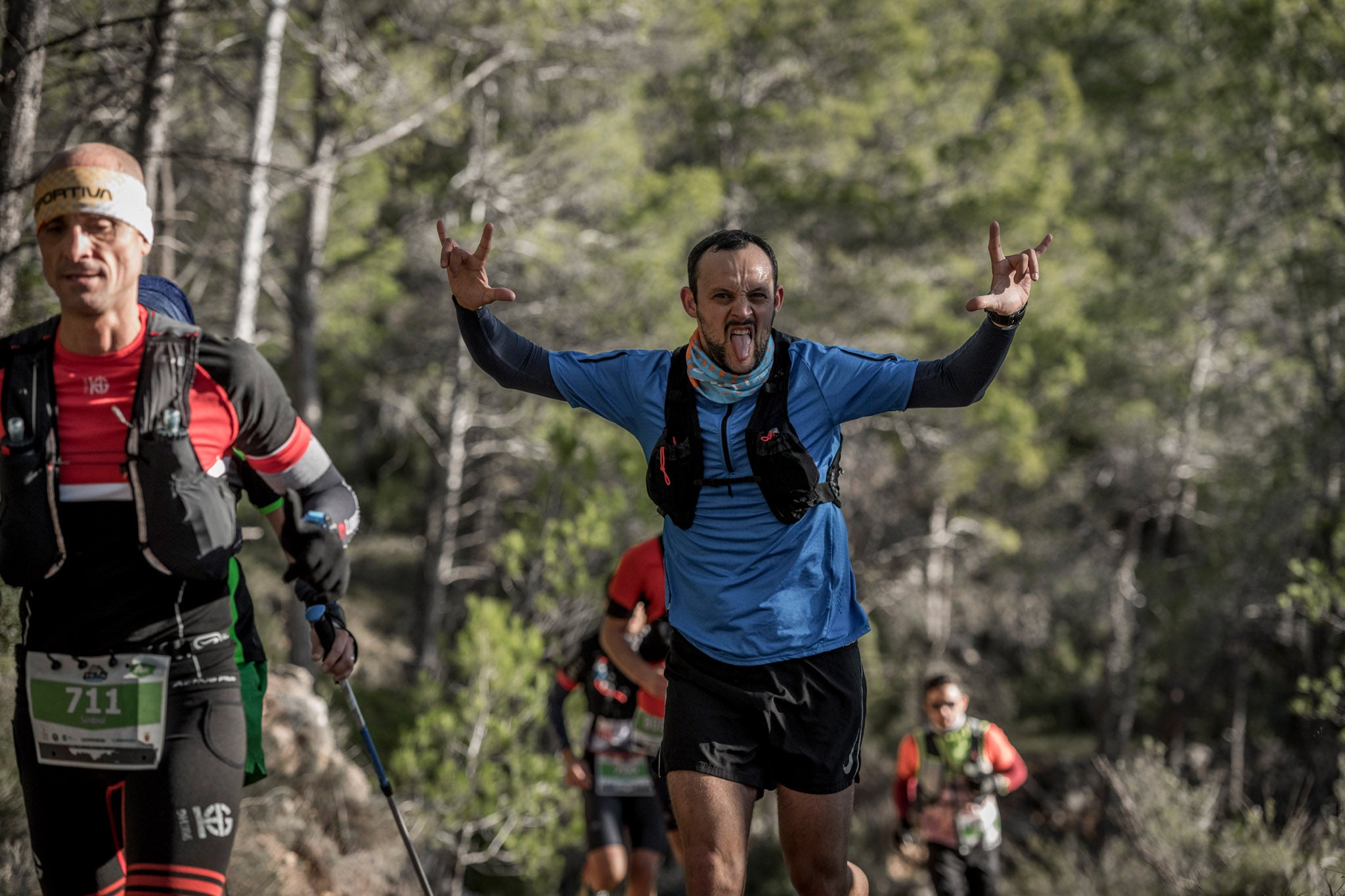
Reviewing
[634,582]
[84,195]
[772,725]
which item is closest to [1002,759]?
[634,582]

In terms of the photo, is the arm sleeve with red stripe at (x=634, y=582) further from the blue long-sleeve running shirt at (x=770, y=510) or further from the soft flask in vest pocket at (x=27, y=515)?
the soft flask in vest pocket at (x=27, y=515)

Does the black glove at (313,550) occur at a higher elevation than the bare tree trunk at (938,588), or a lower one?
higher

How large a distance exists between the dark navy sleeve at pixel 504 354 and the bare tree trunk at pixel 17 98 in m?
2.12

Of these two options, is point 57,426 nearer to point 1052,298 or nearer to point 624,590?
point 624,590

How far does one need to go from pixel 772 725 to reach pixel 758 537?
19.0 inches

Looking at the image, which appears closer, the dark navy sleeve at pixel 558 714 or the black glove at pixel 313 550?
the black glove at pixel 313 550

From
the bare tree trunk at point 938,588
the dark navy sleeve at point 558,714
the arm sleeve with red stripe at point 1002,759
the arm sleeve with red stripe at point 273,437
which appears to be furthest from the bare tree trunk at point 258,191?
the bare tree trunk at point 938,588

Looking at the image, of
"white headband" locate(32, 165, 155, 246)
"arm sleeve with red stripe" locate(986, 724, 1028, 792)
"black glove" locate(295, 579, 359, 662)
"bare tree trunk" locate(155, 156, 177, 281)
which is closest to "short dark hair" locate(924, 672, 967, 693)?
"arm sleeve with red stripe" locate(986, 724, 1028, 792)

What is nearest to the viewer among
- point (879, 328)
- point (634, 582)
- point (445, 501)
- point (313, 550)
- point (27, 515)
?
point (27, 515)

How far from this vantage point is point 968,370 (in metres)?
2.75

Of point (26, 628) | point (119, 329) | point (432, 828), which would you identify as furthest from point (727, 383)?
point (432, 828)

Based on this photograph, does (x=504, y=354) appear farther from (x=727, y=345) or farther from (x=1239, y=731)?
(x=1239, y=731)

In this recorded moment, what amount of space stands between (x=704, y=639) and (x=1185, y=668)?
1874 cm

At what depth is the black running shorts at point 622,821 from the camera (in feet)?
18.9
